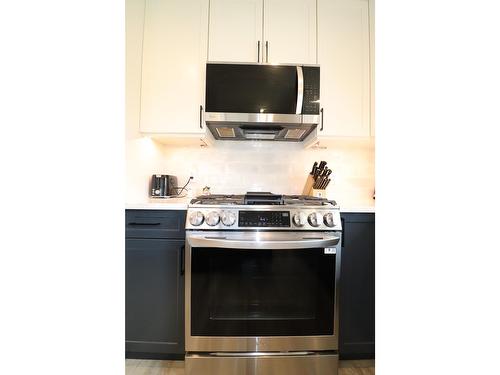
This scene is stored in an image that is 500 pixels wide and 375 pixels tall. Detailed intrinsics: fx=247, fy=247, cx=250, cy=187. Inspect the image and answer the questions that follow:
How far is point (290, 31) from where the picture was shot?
1658 mm

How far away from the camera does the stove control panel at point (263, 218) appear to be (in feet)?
4.27

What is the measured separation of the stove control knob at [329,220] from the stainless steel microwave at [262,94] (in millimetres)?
604

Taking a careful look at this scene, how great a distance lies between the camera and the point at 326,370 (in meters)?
1.28

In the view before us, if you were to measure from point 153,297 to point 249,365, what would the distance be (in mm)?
615

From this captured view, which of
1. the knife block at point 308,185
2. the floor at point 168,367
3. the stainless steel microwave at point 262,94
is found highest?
the stainless steel microwave at point 262,94

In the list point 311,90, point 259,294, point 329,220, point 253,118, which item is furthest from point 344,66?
point 259,294

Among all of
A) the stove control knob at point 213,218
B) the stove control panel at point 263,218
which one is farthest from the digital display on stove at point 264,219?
the stove control knob at point 213,218

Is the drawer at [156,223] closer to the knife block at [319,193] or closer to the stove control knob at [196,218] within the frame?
the stove control knob at [196,218]

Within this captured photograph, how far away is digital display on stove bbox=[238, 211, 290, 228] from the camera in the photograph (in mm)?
1306
